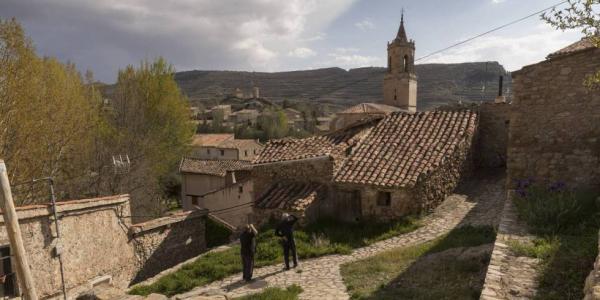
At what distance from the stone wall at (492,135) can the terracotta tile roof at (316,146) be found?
4.30 m

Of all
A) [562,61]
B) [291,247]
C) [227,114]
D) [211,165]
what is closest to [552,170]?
[562,61]

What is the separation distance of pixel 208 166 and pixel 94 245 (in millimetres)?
16486

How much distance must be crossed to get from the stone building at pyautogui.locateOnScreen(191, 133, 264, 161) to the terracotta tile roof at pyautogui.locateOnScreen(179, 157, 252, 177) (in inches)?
307

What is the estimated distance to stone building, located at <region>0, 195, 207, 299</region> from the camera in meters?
8.27

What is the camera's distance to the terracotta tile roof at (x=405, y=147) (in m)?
10.4

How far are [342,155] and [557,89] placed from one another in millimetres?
6082

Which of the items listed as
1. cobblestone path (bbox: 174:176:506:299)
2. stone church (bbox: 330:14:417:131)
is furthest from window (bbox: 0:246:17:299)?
stone church (bbox: 330:14:417:131)

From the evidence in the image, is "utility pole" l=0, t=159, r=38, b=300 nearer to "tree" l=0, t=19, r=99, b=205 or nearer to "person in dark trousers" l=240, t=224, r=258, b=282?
"person in dark trousers" l=240, t=224, r=258, b=282

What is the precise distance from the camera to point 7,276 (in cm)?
818

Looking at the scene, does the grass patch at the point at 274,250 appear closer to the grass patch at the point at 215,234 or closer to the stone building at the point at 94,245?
the stone building at the point at 94,245

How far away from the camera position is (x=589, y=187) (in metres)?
7.89

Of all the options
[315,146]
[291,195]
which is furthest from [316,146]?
[291,195]

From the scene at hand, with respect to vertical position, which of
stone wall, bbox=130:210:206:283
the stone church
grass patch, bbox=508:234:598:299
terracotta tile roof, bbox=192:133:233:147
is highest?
the stone church

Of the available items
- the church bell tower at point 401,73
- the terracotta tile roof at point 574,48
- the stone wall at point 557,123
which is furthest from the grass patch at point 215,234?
the church bell tower at point 401,73
